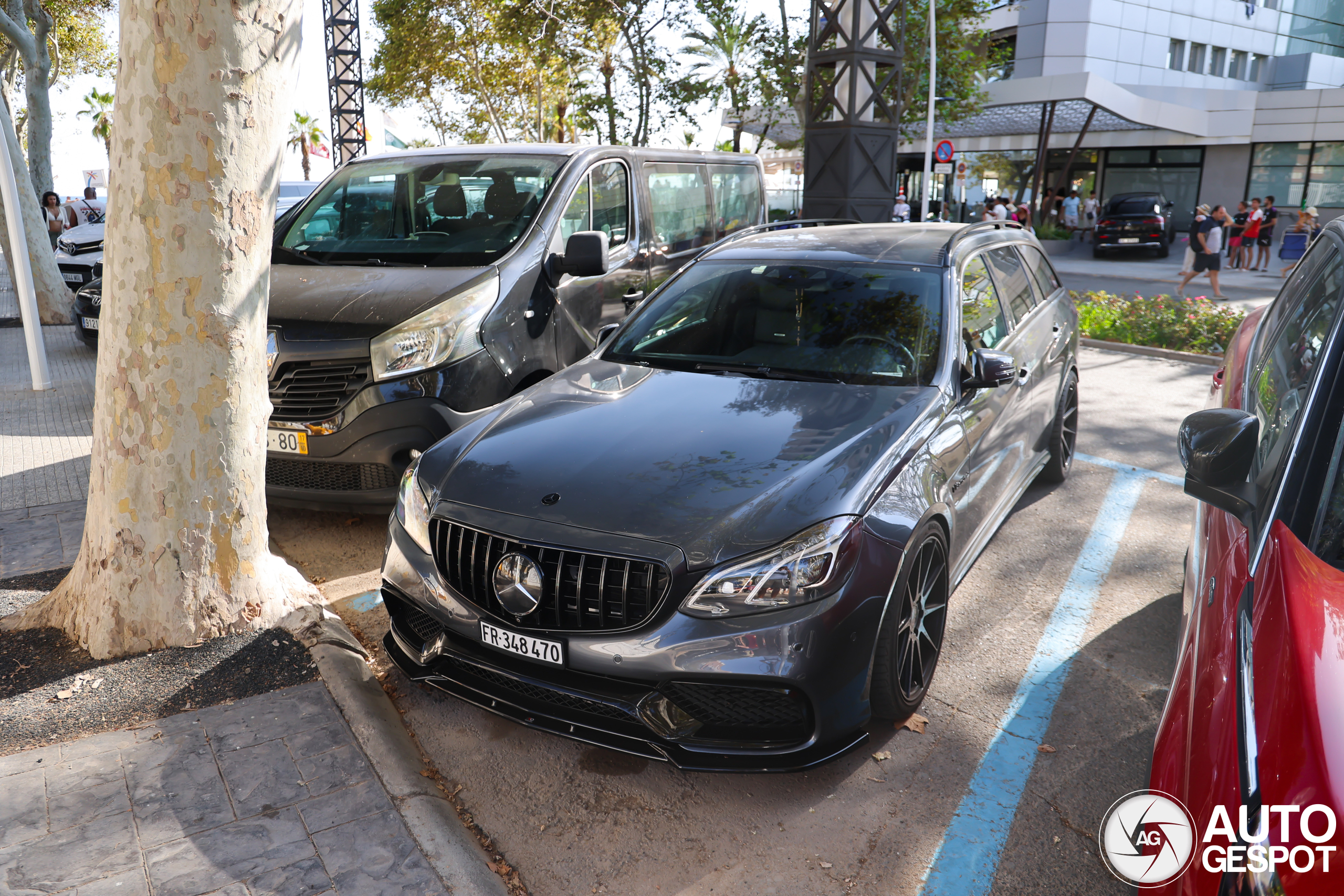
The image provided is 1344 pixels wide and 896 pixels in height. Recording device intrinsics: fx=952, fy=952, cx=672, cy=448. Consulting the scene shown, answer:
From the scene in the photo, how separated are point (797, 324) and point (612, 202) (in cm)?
269

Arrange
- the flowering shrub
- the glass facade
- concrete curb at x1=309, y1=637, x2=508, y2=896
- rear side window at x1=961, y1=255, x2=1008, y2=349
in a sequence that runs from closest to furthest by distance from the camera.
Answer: concrete curb at x1=309, y1=637, x2=508, y2=896 < rear side window at x1=961, y1=255, x2=1008, y2=349 < the flowering shrub < the glass facade

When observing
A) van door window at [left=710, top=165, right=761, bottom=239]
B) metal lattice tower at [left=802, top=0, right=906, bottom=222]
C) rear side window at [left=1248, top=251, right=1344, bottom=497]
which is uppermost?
metal lattice tower at [left=802, top=0, right=906, bottom=222]

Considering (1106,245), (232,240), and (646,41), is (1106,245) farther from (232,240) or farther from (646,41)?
(232,240)

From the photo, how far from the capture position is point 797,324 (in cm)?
421

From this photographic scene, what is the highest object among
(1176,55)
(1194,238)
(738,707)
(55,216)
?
(1176,55)

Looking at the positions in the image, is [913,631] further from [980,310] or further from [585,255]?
[585,255]

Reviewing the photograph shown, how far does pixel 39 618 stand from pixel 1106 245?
2808 centimetres

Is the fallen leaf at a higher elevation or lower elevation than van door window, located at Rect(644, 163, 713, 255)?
lower

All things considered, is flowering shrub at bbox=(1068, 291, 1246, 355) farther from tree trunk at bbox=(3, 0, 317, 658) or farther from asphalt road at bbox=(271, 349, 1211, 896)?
tree trunk at bbox=(3, 0, 317, 658)

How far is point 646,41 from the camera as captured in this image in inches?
1137

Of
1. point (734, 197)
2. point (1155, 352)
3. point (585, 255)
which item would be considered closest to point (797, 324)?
point (585, 255)

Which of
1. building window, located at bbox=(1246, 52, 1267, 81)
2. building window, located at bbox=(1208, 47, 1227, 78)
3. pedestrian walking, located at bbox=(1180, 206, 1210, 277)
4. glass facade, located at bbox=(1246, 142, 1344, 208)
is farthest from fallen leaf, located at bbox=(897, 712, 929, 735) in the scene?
building window, located at bbox=(1246, 52, 1267, 81)

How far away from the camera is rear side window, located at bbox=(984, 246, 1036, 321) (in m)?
4.95

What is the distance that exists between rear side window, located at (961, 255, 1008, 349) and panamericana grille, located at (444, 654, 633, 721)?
2265 millimetres
